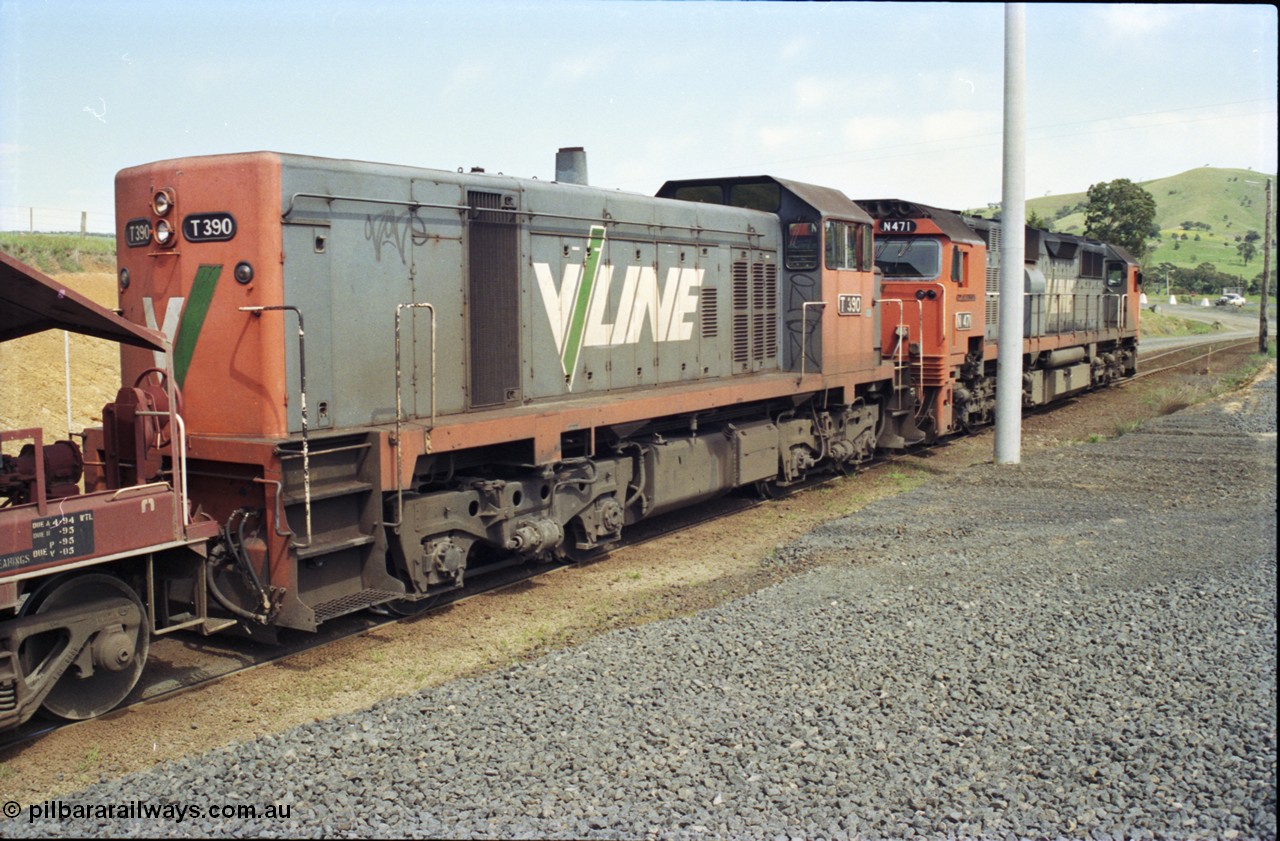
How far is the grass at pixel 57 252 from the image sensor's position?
26875mm

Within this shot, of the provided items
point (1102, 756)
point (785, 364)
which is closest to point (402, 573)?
point (1102, 756)

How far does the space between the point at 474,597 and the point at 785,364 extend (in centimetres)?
562

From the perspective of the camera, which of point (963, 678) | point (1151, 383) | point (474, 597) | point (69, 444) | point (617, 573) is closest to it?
point (963, 678)

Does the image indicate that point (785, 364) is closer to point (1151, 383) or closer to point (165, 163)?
point (165, 163)

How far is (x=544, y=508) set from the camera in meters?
8.51

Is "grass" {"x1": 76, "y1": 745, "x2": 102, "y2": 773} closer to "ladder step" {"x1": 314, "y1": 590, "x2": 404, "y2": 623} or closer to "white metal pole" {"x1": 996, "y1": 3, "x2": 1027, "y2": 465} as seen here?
"ladder step" {"x1": 314, "y1": 590, "x2": 404, "y2": 623}

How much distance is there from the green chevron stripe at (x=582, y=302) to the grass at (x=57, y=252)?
21993 millimetres

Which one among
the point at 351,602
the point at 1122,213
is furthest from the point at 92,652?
the point at 1122,213

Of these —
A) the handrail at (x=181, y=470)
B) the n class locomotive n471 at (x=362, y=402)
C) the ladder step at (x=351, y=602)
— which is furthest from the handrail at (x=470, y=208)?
the ladder step at (x=351, y=602)

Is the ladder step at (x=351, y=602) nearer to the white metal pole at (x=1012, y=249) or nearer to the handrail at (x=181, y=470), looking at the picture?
the handrail at (x=181, y=470)

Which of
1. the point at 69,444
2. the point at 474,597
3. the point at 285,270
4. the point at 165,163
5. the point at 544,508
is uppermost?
the point at 165,163

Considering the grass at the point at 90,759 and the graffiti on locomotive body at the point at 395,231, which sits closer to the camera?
the grass at the point at 90,759

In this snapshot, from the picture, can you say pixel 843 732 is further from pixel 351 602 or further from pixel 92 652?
pixel 92 652

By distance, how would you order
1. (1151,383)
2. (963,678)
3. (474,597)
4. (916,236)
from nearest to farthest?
(963,678)
(474,597)
(916,236)
(1151,383)
